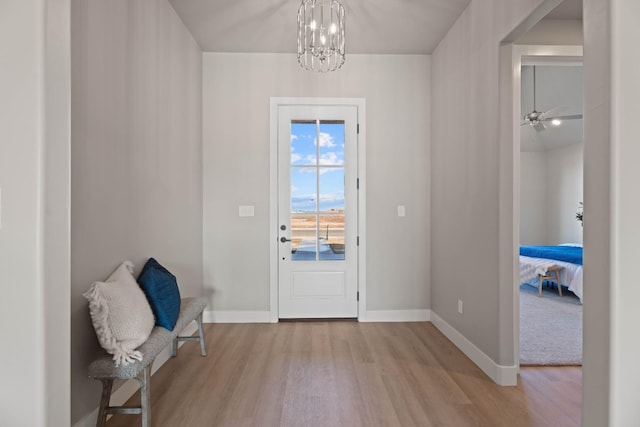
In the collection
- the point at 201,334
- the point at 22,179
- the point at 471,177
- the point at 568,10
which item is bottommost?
the point at 201,334

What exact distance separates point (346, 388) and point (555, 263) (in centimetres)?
Result: 397

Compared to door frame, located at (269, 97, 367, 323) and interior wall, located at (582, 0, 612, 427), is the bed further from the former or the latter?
interior wall, located at (582, 0, 612, 427)

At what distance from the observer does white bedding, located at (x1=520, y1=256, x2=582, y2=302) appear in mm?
4238

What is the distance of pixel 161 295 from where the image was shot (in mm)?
1995

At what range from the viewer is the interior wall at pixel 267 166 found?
3408mm

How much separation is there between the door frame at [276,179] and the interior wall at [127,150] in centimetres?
75

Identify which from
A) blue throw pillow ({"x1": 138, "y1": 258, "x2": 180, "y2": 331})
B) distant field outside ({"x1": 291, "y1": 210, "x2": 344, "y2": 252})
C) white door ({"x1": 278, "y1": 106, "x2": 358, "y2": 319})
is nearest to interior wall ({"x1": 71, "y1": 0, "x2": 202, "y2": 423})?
blue throw pillow ({"x1": 138, "y1": 258, "x2": 180, "y2": 331})

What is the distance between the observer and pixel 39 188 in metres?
1.13

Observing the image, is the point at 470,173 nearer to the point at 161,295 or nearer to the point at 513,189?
the point at 513,189

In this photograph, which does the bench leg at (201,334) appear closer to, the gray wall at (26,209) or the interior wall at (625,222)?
the gray wall at (26,209)

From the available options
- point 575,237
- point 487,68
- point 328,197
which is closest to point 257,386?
point 328,197

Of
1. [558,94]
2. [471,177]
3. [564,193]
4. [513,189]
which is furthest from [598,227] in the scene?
[564,193]

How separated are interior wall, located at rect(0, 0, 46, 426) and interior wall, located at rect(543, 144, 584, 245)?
26.2 feet

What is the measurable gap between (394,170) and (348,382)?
2117mm
